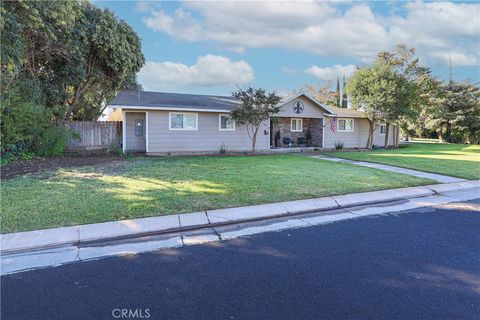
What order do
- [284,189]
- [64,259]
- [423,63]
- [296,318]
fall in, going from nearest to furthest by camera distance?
[296,318]
[64,259]
[284,189]
[423,63]

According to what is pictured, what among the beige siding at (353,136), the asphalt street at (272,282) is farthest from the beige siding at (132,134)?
the asphalt street at (272,282)

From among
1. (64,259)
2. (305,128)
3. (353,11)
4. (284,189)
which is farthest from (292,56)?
(64,259)

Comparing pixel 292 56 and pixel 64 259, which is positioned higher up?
pixel 292 56

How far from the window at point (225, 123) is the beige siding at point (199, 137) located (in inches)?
7.0

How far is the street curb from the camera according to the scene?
4500mm

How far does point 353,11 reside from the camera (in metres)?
14.5

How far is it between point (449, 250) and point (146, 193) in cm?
573

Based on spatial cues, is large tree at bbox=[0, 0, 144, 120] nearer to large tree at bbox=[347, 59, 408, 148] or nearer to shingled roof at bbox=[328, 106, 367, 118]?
shingled roof at bbox=[328, 106, 367, 118]

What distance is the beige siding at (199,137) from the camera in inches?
636

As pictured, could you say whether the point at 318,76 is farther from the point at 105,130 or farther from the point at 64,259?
the point at 64,259

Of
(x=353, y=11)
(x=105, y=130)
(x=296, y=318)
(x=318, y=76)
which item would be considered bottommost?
(x=296, y=318)

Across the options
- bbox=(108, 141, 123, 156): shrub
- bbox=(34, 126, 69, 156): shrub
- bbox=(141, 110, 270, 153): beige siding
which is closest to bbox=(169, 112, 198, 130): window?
bbox=(141, 110, 270, 153): beige siding

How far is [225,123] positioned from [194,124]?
6.28 ft

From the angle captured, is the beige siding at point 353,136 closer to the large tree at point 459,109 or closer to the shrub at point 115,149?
the large tree at point 459,109
